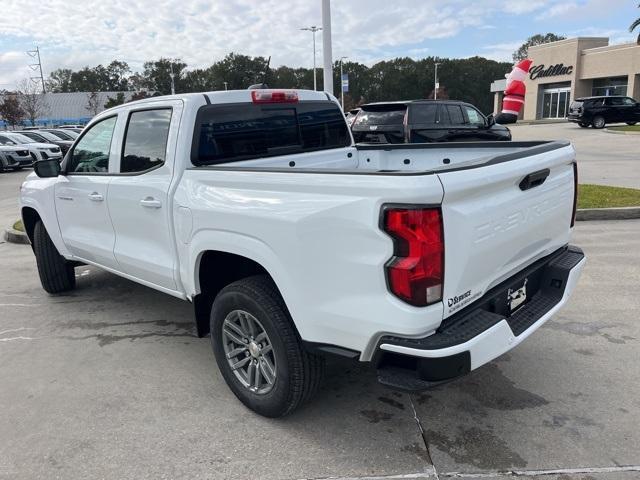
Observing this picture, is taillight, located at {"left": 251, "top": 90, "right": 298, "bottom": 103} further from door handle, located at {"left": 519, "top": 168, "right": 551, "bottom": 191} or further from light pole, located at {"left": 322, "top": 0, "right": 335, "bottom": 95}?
light pole, located at {"left": 322, "top": 0, "right": 335, "bottom": 95}

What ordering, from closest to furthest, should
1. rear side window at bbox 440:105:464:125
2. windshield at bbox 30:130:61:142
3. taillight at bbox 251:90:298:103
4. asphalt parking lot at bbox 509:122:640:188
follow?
taillight at bbox 251:90:298:103
asphalt parking lot at bbox 509:122:640:188
rear side window at bbox 440:105:464:125
windshield at bbox 30:130:61:142

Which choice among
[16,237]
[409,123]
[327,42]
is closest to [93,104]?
[327,42]

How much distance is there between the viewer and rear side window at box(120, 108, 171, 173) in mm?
3791

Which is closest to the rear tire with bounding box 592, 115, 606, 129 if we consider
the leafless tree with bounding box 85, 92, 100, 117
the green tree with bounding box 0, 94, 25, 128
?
the green tree with bounding box 0, 94, 25, 128

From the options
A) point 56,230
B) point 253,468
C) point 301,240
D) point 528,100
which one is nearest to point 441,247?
point 301,240

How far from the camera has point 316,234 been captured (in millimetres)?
2617

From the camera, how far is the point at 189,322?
4.94 meters

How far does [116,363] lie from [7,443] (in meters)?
1.06

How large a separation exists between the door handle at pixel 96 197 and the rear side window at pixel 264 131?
1.19 metres

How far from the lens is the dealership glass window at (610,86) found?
4444 cm

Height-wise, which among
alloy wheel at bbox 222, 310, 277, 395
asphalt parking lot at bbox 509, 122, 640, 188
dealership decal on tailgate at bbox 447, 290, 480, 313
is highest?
dealership decal on tailgate at bbox 447, 290, 480, 313

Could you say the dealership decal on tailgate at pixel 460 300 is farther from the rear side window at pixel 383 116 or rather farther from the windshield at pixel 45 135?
Result: the windshield at pixel 45 135

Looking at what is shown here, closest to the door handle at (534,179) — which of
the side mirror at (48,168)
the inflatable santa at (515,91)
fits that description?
the side mirror at (48,168)

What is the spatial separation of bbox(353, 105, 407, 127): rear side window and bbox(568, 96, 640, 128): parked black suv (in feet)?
74.7
